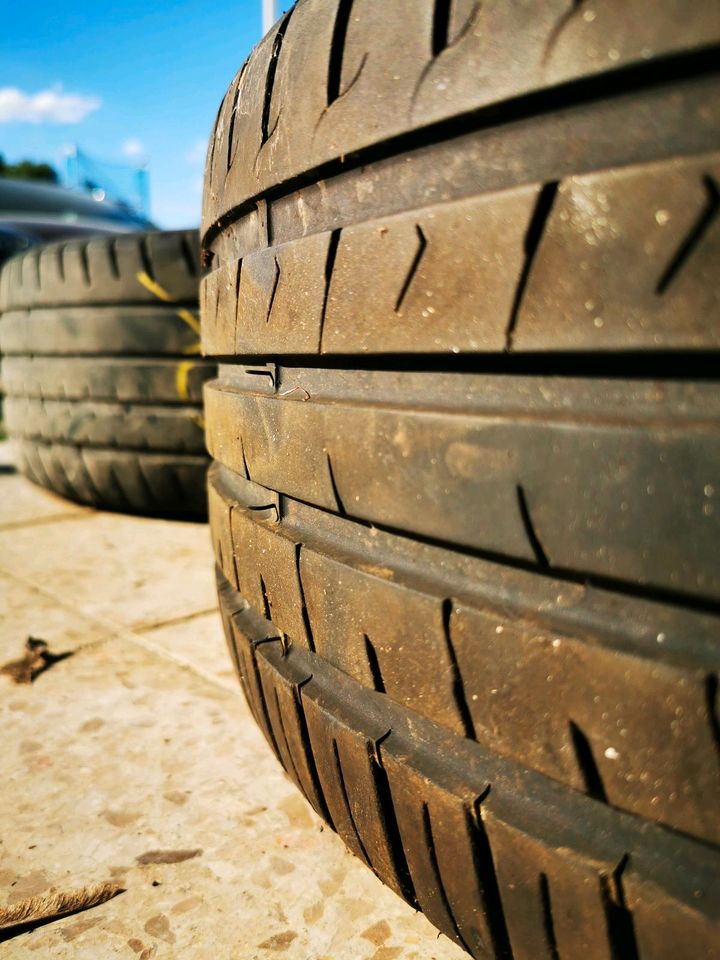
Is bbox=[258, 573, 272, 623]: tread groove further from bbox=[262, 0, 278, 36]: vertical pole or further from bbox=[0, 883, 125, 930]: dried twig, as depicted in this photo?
bbox=[262, 0, 278, 36]: vertical pole

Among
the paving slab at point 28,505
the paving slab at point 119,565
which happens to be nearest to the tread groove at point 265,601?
the paving slab at point 119,565

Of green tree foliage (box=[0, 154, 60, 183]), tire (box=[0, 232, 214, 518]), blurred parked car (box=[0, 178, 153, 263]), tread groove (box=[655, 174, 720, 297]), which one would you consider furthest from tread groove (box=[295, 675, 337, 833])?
green tree foliage (box=[0, 154, 60, 183])

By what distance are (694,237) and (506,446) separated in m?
0.16

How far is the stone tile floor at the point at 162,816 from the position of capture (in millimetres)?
730

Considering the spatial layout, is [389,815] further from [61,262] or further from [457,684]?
[61,262]

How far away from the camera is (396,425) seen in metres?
0.55

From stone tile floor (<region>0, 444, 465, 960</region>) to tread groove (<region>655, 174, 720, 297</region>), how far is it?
2.11 feet

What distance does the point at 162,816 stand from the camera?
3.02 ft

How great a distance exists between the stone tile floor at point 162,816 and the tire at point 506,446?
0.12m

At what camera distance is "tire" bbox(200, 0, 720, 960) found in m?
0.42

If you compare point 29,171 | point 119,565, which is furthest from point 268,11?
point 29,171

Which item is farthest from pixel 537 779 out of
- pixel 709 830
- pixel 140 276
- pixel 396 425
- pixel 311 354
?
pixel 140 276

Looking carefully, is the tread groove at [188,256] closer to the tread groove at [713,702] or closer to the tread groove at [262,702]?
the tread groove at [262,702]

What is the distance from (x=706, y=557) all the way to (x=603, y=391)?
0.37 feet
